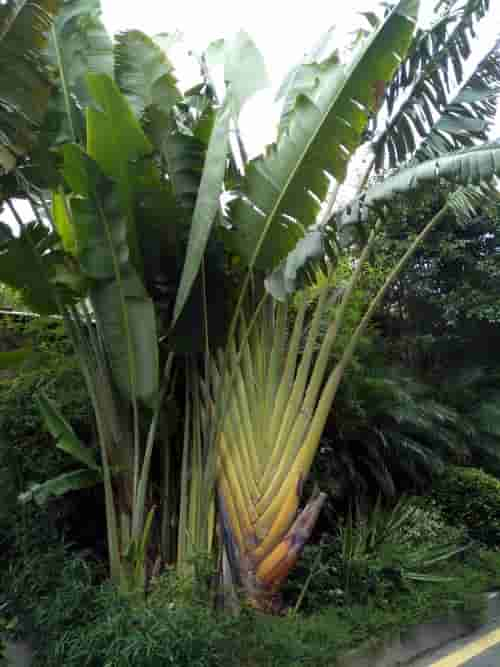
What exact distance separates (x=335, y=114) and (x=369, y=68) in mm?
433

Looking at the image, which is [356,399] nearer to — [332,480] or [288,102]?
[332,480]

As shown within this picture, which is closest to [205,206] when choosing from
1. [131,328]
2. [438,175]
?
[131,328]

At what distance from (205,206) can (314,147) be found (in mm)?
981

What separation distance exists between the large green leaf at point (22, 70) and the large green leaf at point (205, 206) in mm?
1647

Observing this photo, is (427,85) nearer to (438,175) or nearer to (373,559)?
(438,175)

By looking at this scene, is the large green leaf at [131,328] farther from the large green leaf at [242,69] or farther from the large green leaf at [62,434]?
the large green leaf at [242,69]

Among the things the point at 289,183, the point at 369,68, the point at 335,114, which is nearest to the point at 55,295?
the point at 289,183

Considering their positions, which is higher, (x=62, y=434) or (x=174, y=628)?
(x=62, y=434)

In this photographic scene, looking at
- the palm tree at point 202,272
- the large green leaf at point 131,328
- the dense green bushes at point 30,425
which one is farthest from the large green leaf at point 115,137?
the dense green bushes at point 30,425

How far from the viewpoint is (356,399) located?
794cm

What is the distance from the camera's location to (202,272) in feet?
17.5

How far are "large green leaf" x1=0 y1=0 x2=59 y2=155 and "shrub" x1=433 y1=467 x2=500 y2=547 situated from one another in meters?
6.67

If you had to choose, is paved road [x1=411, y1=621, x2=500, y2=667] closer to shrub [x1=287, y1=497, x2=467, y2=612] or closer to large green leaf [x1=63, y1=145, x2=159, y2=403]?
shrub [x1=287, y1=497, x2=467, y2=612]

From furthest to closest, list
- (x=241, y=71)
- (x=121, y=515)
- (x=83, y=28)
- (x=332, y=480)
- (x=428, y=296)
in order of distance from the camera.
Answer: (x=428, y=296), (x=332, y=480), (x=241, y=71), (x=83, y=28), (x=121, y=515)
